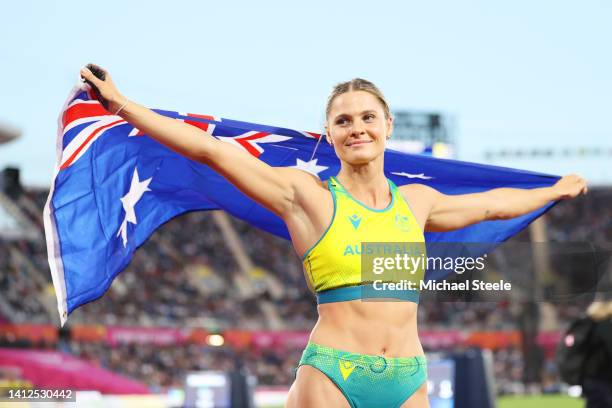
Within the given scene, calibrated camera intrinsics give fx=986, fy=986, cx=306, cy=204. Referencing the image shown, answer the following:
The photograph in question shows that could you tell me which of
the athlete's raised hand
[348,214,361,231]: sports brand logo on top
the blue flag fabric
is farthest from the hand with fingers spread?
the athlete's raised hand

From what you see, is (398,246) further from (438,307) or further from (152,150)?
(438,307)

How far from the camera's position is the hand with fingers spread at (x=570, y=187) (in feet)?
14.5

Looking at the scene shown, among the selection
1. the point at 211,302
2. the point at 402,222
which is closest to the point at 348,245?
the point at 402,222

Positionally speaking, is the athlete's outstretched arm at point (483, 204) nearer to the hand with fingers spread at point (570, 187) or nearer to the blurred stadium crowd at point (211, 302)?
the hand with fingers spread at point (570, 187)

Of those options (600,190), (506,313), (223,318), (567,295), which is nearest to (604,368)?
(567,295)

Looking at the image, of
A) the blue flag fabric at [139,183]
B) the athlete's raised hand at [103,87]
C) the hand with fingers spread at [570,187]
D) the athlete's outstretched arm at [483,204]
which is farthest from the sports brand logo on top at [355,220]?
the blue flag fabric at [139,183]

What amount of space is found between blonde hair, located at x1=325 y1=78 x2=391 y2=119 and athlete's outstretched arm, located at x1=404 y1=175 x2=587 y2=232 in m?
0.45

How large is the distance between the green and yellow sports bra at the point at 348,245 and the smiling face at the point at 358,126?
17cm

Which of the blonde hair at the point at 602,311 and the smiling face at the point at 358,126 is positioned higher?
the smiling face at the point at 358,126

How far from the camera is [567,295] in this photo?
433 cm

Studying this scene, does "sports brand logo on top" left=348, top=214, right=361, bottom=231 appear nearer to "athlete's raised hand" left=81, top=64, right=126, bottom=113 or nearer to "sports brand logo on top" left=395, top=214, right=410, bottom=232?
"sports brand logo on top" left=395, top=214, right=410, bottom=232

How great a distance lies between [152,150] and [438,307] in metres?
36.7

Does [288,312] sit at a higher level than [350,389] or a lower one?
higher

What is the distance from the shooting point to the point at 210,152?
12.3 ft
